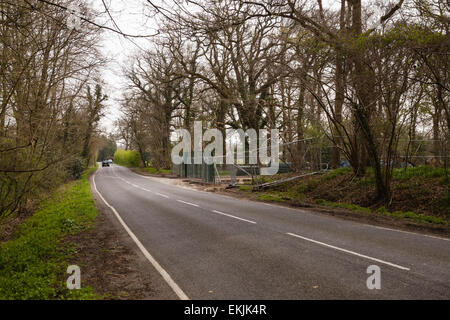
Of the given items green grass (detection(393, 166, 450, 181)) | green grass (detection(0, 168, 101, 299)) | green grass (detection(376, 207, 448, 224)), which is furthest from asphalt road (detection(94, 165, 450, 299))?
green grass (detection(393, 166, 450, 181))

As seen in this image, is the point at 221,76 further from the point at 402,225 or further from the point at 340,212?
the point at 402,225

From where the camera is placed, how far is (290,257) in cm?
580

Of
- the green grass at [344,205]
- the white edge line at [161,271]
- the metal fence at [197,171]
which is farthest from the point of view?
the metal fence at [197,171]

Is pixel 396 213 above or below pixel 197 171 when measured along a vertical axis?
below

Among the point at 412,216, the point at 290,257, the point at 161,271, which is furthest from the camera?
the point at 412,216

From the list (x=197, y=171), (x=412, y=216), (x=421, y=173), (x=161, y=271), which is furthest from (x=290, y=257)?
(x=197, y=171)

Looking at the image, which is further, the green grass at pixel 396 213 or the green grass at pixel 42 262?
the green grass at pixel 396 213

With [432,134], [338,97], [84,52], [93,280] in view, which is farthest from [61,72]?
[432,134]

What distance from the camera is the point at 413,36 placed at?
28.0 ft

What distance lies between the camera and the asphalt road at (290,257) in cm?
436

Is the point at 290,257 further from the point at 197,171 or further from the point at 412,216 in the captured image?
the point at 197,171

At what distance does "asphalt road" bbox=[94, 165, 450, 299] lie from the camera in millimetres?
4359

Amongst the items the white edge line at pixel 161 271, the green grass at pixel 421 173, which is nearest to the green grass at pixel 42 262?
the white edge line at pixel 161 271

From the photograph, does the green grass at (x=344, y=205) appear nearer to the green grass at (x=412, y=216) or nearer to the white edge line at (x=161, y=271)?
the green grass at (x=412, y=216)
